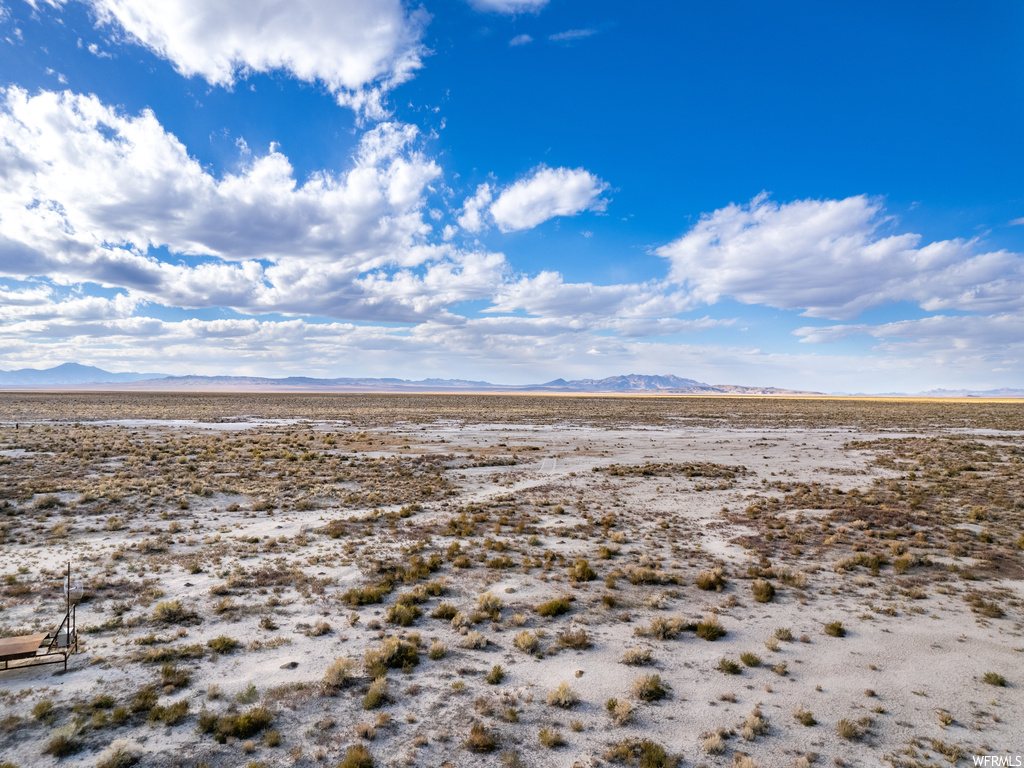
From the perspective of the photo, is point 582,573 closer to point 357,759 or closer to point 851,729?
point 851,729

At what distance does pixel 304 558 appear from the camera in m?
13.6

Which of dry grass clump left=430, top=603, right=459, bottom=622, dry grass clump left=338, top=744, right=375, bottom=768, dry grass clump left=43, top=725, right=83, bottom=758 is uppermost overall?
dry grass clump left=43, top=725, right=83, bottom=758

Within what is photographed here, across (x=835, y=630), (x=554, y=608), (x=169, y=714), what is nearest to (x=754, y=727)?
(x=835, y=630)

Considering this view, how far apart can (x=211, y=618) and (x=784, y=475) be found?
28161 mm

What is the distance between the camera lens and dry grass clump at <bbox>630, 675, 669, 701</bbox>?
24.8 ft

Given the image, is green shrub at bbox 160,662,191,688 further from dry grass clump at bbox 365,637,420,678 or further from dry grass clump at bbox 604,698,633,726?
dry grass clump at bbox 604,698,633,726

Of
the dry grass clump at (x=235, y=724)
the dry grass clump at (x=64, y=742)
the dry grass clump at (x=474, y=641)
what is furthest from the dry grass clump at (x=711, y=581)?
the dry grass clump at (x=64, y=742)

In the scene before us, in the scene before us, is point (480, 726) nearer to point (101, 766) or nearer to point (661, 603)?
point (101, 766)

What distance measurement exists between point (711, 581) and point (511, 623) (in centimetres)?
555

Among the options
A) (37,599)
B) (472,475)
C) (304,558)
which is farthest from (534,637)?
(472,475)

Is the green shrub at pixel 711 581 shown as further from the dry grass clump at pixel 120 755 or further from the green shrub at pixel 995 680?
the dry grass clump at pixel 120 755

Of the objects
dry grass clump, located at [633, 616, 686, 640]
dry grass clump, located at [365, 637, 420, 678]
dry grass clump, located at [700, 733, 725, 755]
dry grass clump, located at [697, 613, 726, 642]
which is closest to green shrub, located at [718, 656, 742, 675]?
dry grass clump, located at [697, 613, 726, 642]

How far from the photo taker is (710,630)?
31.4 feet

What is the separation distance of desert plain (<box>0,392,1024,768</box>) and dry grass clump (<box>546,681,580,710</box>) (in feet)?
0.10
